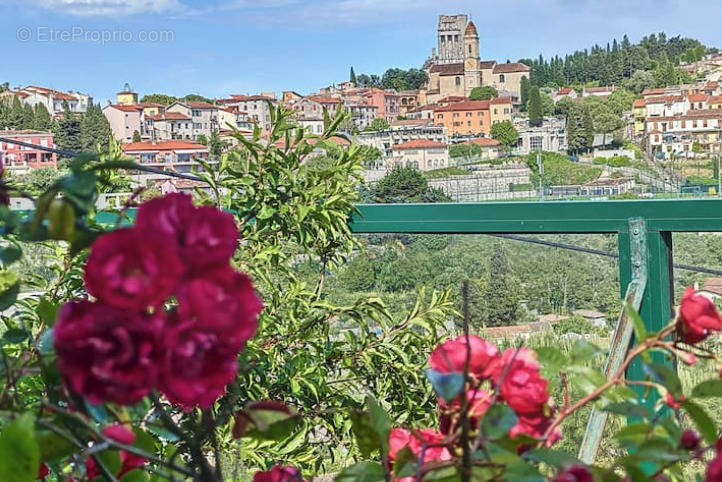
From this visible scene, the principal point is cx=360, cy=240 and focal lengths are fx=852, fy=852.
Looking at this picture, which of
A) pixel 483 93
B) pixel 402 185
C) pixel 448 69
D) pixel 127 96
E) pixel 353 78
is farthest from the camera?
pixel 353 78

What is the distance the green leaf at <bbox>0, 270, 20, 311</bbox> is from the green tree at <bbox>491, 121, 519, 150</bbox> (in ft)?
122

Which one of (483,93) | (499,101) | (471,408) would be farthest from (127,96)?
(471,408)

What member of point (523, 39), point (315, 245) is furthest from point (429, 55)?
point (315, 245)

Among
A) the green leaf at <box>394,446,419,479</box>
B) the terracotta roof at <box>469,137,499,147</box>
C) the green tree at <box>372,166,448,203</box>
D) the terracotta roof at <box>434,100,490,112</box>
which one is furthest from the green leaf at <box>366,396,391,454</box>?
the terracotta roof at <box>434,100,490,112</box>

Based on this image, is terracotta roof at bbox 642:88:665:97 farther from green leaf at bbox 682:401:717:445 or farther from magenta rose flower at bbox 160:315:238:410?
magenta rose flower at bbox 160:315:238:410

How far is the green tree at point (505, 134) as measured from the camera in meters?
37.1

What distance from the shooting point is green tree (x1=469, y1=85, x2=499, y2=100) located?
44.0 meters

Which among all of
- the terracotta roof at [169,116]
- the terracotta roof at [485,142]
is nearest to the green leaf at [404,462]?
the terracotta roof at [169,116]

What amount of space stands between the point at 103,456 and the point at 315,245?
71 centimetres

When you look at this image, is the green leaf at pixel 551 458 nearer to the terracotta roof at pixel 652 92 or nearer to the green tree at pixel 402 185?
the green tree at pixel 402 185

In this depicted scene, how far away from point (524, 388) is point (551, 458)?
33 mm

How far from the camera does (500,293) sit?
39.9 inches

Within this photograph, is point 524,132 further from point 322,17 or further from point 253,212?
point 253,212

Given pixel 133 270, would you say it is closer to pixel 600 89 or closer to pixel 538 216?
pixel 538 216
